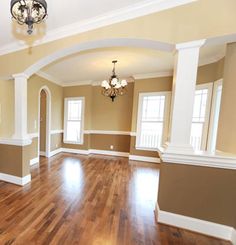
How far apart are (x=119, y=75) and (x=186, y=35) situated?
10.4 feet

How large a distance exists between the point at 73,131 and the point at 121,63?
10.9ft

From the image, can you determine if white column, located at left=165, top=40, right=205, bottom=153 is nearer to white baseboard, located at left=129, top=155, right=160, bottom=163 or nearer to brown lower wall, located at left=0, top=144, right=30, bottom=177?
brown lower wall, located at left=0, top=144, right=30, bottom=177

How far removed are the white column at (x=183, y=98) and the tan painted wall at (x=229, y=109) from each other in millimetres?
608

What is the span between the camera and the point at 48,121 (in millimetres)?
4801

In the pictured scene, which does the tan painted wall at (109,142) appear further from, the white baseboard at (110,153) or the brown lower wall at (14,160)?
the brown lower wall at (14,160)

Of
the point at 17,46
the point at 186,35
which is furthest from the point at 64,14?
the point at 186,35

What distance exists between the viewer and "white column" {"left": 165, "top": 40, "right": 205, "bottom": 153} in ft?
5.46

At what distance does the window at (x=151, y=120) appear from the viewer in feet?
14.3

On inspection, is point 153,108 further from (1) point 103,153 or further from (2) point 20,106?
(2) point 20,106

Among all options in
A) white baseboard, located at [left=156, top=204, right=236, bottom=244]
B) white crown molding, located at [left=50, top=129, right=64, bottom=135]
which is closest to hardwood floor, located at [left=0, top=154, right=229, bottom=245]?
white baseboard, located at [left=156, top=204, right=236, bottom=244]

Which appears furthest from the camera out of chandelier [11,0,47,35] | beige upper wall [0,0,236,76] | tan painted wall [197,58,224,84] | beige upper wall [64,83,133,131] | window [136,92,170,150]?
beige upper wall [64,83,133,131]

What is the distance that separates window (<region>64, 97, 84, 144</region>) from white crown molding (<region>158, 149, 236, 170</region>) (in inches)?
165

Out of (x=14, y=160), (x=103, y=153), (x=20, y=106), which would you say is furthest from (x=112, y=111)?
(x=14, y=160)

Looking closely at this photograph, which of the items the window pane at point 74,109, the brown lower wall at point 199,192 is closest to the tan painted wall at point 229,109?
the brown lower wall at point 199,192
